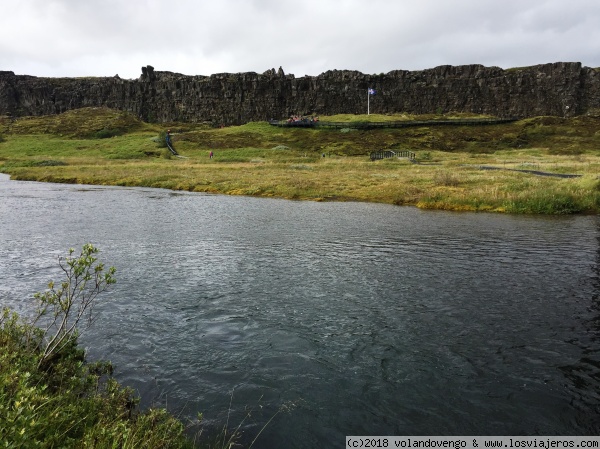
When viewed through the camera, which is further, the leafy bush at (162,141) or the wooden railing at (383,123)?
the wooden railing at (383,123)

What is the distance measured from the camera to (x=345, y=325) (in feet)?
42.3

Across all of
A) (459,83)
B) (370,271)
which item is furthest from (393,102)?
→ (370,271)

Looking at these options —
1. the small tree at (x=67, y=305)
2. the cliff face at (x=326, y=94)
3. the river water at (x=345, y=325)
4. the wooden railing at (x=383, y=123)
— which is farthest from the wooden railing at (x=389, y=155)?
the cliff face at (x=326, y=94)

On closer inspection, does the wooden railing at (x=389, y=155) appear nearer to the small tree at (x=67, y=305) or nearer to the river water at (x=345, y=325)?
the river water at (x=345, y=325)

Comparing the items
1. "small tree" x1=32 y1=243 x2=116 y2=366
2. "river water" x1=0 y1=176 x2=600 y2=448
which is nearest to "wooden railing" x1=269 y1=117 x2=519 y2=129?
"river water" x1=0 y1=176 x2=600 y2=448

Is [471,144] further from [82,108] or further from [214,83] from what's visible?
[82,108]

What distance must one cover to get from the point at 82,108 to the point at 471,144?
16585cm

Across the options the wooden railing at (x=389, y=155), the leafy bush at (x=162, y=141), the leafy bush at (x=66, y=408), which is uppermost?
the leafy bush at (x=162, y=141)

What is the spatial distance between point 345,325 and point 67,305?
25.0ft

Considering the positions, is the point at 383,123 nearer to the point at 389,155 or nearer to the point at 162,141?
the point at 389,155

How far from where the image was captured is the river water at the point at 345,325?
28.6 ft

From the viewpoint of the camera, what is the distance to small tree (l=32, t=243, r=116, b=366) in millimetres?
8094

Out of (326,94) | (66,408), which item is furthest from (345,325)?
(326,94)

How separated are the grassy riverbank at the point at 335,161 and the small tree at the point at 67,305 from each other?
3214 cm
